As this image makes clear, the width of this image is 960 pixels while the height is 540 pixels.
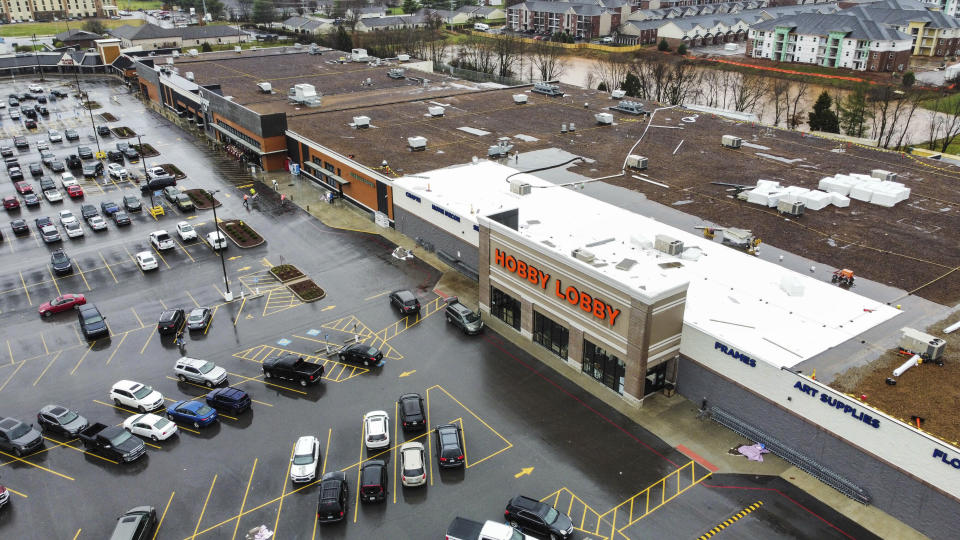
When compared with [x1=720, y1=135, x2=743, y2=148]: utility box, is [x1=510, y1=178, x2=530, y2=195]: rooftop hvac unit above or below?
below

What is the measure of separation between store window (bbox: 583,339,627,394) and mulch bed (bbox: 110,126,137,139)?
84857mm

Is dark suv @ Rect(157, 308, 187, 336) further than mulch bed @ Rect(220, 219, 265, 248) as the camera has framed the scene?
No

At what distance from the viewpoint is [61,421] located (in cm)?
3641

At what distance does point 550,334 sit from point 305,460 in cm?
1767

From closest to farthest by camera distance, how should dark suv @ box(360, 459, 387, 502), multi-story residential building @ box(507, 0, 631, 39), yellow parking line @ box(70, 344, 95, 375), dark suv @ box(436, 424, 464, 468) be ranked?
dark suv @ box(360, 459, 387, 502)
dark suv @ box(436, 424, 464, 468)
yellow parking line @ box(70, 344, 95, 375)
multi-story residential building @ box(507, 0, 631, 39)

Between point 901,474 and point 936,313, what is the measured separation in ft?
47.9

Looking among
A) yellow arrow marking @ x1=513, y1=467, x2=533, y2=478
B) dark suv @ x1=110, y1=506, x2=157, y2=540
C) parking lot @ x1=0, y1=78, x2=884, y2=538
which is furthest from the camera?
yellow arrow marking @ x1=513, y1=467, x2=533, y2=478

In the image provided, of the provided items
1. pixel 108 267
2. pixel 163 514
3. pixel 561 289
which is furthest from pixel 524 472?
pixel 108 267

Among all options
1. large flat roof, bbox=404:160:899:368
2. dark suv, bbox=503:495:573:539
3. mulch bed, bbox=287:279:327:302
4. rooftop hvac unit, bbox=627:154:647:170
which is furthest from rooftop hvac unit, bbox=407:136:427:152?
dark suv, bbox=503:495:573:539

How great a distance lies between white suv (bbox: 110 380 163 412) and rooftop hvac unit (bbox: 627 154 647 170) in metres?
45.1

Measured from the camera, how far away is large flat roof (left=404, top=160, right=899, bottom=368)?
36.2 meters

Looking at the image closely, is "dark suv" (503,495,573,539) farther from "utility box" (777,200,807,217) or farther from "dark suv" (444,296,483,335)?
"utility box" (777,200,807,217)

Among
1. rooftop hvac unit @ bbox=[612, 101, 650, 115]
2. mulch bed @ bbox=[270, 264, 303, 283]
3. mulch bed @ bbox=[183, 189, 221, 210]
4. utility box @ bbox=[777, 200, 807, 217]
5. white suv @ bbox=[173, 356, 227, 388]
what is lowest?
white suv @ bbox=[173, 356, 227, 388]

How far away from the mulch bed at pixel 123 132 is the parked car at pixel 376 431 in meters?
81.4
